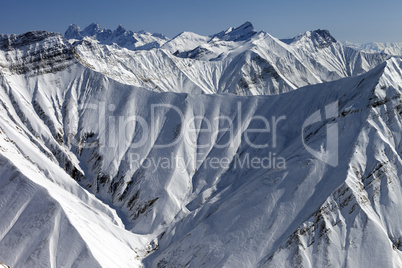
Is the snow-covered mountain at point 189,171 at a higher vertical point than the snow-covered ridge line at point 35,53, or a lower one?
lower

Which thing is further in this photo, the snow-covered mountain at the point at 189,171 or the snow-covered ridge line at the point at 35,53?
the snow-covered ridge line at the point at 35,53

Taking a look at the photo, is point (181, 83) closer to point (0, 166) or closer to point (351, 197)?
point (0, 166)

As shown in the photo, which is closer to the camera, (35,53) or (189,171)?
(189,171)

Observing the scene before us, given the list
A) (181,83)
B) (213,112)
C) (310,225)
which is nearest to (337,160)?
(310,225)

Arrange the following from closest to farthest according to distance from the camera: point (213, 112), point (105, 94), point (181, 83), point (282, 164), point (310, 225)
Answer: point (310, 225), point (282, 164), point (213, 112), point (105, 94), point (181, 83)

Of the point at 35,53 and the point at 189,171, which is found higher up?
the point at 35,53

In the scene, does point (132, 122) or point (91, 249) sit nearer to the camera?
point (91, 249)

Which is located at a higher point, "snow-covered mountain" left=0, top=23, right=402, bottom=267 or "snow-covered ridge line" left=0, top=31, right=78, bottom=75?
"snow-covered ridge line" left=0, top=31, right=78, bottom=75

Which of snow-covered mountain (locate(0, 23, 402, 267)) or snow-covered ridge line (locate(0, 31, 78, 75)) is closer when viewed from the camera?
snow-covered mountain (locate(0, 23, 402, 267))
